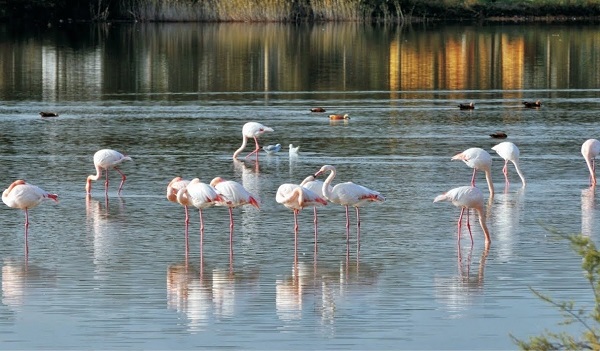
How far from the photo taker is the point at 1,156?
67.1 ft

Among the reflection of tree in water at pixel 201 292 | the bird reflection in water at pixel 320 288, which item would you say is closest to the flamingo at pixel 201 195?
the reflection of tree in water at pixel 201 292

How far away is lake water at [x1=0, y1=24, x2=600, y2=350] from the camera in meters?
10.6

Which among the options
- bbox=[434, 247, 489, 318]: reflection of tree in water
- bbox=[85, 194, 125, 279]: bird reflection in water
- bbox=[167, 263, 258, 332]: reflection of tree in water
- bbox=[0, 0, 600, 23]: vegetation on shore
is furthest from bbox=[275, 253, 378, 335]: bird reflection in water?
bbox=[0, 0, 600, 23]: vegetation on shore

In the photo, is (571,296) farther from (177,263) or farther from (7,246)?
(7,246)

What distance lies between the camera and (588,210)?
15.7m

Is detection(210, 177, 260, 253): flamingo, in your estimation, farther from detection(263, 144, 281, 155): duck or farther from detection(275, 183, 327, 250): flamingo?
detection(263, 144, 281, 155): duck

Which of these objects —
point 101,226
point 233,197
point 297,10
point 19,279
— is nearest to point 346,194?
point 233,197

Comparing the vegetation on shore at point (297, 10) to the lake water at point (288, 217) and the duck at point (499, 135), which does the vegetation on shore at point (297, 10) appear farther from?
the duck at point (499, 135)

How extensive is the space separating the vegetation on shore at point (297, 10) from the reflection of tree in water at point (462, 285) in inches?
1966

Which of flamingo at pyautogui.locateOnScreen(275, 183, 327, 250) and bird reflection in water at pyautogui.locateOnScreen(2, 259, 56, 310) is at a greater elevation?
flamingo at pyautogui.locateOnScreen(275, 183, 327, 250)

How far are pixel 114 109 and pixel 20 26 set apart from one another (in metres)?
38.4

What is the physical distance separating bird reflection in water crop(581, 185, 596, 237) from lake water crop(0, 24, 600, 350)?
1.4 inches

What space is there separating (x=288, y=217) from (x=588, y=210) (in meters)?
3.47

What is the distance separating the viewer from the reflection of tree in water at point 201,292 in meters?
10.8
